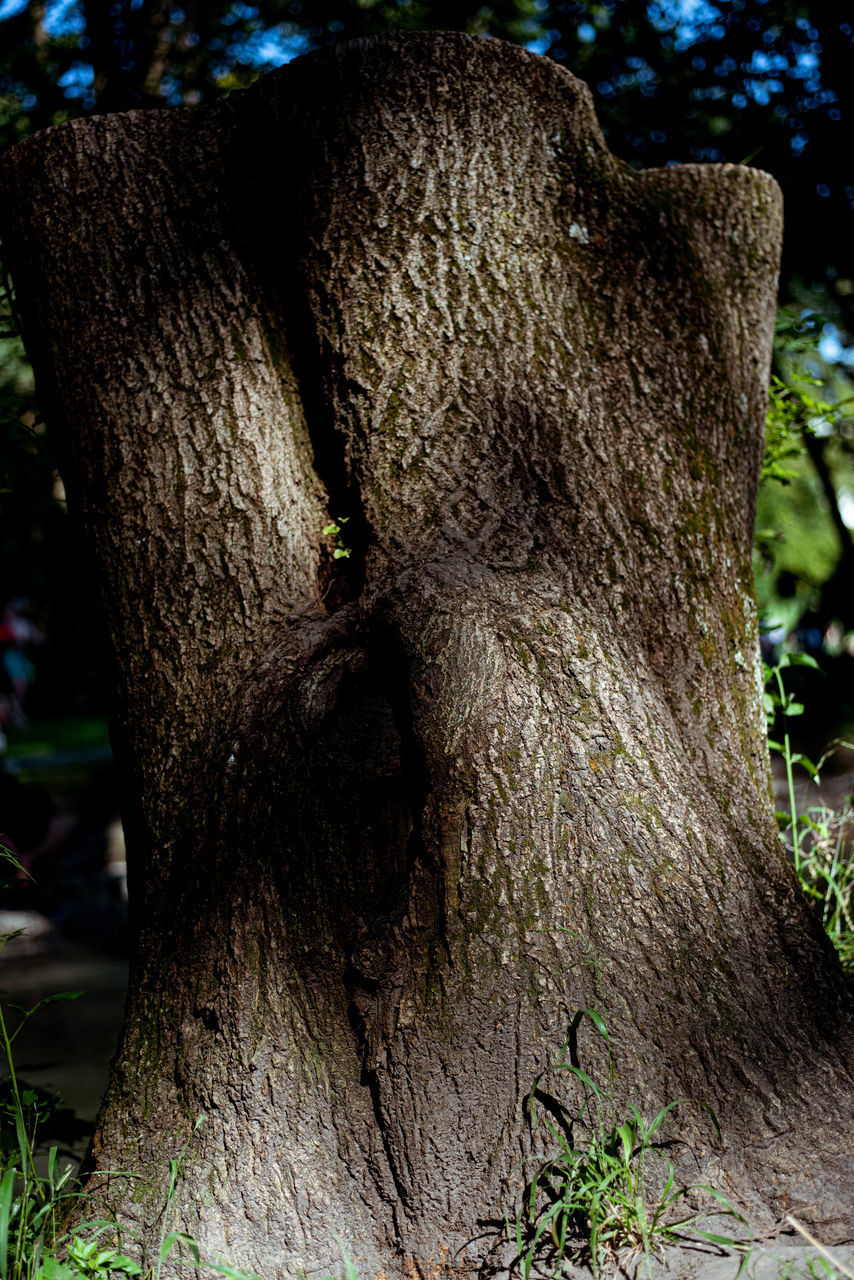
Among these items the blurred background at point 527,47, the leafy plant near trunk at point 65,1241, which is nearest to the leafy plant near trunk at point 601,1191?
the leafy plant near trunk at point 65,1241

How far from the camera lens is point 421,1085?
177cm

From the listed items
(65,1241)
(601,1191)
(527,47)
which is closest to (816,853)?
(601,1191)

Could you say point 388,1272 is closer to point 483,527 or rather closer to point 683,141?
point 483,527

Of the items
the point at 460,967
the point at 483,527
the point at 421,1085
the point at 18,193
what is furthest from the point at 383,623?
the point at 18,193

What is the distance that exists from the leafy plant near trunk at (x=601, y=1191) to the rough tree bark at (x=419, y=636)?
7 centimetres

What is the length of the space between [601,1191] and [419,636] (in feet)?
3.54

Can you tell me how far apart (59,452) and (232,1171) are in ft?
5.60

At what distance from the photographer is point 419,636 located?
2.00m

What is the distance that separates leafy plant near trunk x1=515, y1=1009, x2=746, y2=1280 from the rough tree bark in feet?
0.22

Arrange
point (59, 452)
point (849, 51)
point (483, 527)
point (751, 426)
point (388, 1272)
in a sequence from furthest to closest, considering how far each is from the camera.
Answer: point (849, 51), point (751, 426), point (59, 452), point (483, 527), point (388, 1272)

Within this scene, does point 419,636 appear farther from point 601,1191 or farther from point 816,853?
point 816,853

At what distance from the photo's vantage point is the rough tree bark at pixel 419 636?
179cm

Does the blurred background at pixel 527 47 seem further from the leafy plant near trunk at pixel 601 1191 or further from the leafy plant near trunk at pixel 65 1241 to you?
the leafy plant near trunk at pixel 601 1191

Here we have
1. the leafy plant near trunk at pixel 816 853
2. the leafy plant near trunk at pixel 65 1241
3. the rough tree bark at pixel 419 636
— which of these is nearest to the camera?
the leafy plant near trunk at pixel 65 1241
